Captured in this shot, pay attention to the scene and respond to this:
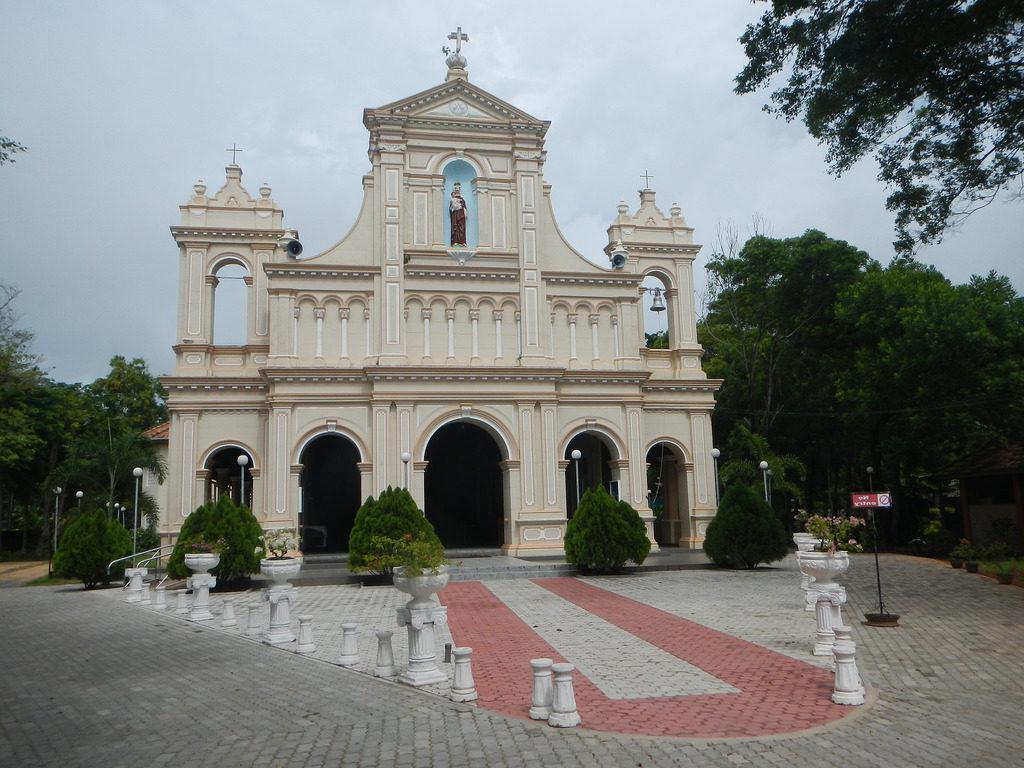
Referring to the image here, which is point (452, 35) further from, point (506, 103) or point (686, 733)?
point (686, 733)

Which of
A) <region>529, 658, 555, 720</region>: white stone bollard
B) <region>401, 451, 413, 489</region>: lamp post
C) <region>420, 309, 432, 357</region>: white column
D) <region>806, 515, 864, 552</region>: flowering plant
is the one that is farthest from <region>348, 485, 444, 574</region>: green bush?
<region>529, 658, 555, 720</region>: white stone bollard

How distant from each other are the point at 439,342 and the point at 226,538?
996 cm

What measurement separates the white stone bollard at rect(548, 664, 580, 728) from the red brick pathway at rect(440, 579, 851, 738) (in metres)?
0.20

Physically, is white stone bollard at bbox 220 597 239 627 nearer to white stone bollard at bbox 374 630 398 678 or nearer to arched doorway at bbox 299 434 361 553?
white stone bollard at bbox 374 630 398 678

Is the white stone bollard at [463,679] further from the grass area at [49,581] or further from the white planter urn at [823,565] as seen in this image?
the grass area at [49,581]

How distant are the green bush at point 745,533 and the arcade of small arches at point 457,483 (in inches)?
261

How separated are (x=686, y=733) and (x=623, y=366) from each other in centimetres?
2115

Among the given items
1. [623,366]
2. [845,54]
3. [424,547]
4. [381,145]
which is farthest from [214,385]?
[845,54]

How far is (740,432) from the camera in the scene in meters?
31.6

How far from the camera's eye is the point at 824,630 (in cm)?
1094

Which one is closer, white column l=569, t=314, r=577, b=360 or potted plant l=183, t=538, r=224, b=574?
potted plant l=183, t=538, r=224, b=574

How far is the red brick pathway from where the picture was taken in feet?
25.1

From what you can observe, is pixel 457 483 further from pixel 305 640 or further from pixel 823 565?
pixel 823 565

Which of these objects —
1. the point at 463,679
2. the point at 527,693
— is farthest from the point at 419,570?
the point at 527,693
